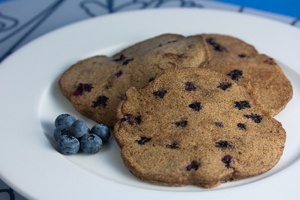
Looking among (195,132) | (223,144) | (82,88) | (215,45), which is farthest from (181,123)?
(215,45)

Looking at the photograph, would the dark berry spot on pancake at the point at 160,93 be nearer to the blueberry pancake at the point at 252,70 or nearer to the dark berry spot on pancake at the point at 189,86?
the dark berry spot on pancake at the point at 189,86

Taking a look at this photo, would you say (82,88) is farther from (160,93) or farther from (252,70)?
(252,70)

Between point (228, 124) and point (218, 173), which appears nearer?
point (218, 173)

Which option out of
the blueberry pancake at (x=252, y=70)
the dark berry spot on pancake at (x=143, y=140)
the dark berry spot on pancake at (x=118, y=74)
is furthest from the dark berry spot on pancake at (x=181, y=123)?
the dark berry spot on pancake at (x=118, y=74)

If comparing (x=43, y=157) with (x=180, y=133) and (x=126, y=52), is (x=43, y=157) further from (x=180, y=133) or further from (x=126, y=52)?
(x=126, y=52)

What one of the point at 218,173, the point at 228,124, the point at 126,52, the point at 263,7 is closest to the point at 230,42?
the point at 126,52

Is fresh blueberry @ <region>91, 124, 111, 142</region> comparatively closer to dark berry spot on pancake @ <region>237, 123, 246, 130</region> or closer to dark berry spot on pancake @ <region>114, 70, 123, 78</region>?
dark berry spot on pancake @ <region>114, 70, 123, 78</region>

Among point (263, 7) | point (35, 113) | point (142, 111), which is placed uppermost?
point (142, 111)
